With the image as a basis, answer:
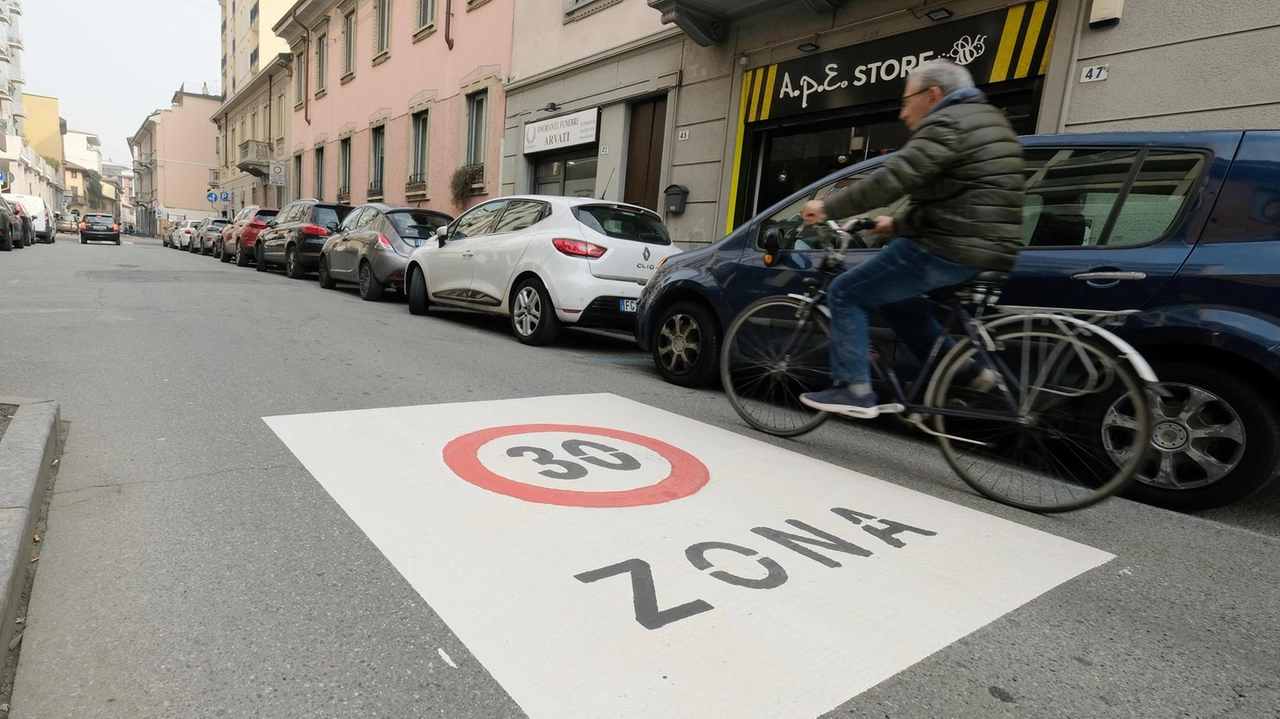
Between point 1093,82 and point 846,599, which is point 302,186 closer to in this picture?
point 1093,82

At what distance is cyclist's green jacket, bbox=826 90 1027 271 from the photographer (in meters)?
3.07

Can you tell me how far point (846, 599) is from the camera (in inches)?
87.1

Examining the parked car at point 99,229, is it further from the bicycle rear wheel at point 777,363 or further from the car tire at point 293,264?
the bicycle rear wheel at point 777,363

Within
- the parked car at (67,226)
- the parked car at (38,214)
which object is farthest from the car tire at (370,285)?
the parked car at (67,226)

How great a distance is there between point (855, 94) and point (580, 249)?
4.41m

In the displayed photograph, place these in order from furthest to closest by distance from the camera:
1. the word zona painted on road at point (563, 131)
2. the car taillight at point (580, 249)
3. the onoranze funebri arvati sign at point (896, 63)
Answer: the word zona painted on road at point (563, 131) < the onoranze funebri arvati sign at point (896, 63) < the car taillight at point (580, 249)

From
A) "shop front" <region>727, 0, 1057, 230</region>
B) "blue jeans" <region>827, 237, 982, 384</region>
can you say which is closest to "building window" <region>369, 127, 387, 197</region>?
"shop front" <region>727, 0, 1057, 230</region>

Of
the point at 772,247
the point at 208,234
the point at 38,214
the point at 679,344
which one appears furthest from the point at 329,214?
the point at 38,214

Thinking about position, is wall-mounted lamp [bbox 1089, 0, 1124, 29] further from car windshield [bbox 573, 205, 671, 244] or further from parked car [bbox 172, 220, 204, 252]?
parked car [bbox 172, 220, 204, 252]

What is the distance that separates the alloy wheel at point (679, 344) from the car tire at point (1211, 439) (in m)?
2.91

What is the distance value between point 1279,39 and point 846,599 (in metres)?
6.44

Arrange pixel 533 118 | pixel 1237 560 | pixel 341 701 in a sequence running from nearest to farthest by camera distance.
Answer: pixel 341 701
pixel 1237 560
pixel 533 118

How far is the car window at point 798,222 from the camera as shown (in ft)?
15.5

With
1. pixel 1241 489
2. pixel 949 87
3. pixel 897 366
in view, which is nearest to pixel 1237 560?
pixel 1241 489
